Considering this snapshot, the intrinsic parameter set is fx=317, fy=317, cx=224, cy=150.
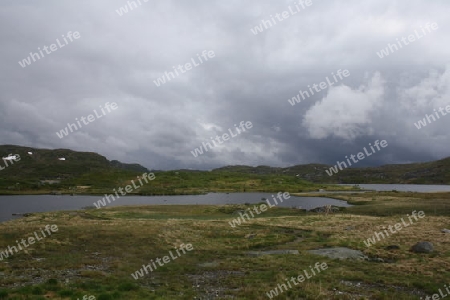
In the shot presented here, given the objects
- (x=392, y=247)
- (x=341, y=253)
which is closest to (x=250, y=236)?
(x=341, y=253)

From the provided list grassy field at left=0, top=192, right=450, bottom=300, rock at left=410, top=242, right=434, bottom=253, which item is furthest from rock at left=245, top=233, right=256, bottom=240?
rock at left=410, top=242, right=434, bottom=253

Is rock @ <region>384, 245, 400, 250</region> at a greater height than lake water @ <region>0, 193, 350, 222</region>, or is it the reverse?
lake water @ <region>0, 193, 350, 222</region>

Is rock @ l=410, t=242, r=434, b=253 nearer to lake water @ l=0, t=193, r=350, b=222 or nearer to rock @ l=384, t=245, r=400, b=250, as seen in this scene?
rock @ l=384, t=245, r=400, b=250

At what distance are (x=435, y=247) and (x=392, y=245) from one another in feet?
13.9

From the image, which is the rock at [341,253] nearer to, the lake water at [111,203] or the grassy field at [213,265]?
the grassy field at [213,265]

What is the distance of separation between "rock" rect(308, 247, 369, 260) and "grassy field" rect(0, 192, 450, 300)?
1.00 meters

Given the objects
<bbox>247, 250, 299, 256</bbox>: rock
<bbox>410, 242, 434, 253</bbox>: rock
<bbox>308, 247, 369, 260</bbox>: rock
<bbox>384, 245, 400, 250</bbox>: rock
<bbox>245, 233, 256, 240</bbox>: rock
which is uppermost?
<bbox>245, 233, 256, 240</bbox>: rock

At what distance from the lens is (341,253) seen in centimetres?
3259

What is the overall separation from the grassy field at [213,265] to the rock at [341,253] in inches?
39.4

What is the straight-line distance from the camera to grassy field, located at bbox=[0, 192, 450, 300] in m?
20.0

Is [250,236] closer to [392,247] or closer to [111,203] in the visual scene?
[392,247]

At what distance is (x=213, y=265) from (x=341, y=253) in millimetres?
13614

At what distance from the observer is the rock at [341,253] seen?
31.1m

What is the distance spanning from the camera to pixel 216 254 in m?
33.8
